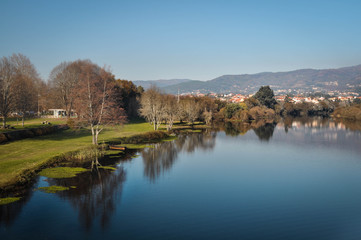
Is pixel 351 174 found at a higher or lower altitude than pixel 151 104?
lower

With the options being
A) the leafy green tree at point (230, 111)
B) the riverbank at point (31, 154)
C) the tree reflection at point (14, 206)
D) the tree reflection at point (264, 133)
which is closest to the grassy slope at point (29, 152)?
the riverbank at point (31, 154)

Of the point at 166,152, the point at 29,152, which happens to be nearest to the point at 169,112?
the point at 166,152

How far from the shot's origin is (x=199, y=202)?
2325cm

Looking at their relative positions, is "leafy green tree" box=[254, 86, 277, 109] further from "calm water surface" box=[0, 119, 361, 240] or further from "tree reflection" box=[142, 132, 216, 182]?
"calm water surface" box=[0, 119, 361, 240]

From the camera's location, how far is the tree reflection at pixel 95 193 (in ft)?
65.1

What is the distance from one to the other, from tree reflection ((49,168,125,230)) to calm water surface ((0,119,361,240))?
0.07 m

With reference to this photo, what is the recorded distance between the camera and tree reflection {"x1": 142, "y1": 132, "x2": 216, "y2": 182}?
3325 cm

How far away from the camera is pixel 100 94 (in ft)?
137

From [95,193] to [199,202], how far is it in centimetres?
857

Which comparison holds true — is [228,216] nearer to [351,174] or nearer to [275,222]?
[275,222]

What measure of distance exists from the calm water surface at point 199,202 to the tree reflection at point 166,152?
233mm

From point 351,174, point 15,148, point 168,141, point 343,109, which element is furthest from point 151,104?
point 343,109

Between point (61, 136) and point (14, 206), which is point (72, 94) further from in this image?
point (14, 206)

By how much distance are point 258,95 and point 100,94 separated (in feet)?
377
